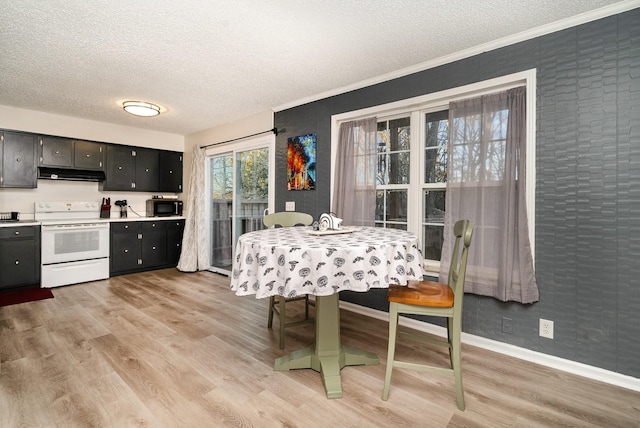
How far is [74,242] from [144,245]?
3.15 feet

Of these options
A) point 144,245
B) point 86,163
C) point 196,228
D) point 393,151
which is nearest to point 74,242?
point 144,245

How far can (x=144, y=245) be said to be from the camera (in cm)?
509

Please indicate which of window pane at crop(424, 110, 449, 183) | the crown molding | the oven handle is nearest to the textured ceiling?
the crown molding

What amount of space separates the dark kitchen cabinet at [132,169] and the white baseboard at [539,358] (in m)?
4.74

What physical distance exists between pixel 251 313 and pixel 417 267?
2096mm

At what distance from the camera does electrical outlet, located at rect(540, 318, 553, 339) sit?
2209mm

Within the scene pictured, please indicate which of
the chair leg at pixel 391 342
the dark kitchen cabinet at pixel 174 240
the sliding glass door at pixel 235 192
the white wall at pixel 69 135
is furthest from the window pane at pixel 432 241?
the white wall at pixel 69 135

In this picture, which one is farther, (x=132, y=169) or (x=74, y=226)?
(x=132, y=169)

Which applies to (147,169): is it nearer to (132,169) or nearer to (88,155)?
(132,169)

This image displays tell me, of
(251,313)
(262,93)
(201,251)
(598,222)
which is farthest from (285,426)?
(201,251)

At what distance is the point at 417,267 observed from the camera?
5.79 ft

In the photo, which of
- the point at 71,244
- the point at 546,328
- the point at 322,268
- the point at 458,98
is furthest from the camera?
the point at 71,244

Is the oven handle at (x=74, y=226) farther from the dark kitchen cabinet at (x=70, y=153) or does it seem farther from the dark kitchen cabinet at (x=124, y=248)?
the dark kitchen cabinet at (x=70, y=153)

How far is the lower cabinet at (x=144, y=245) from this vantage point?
4773 millimetres
